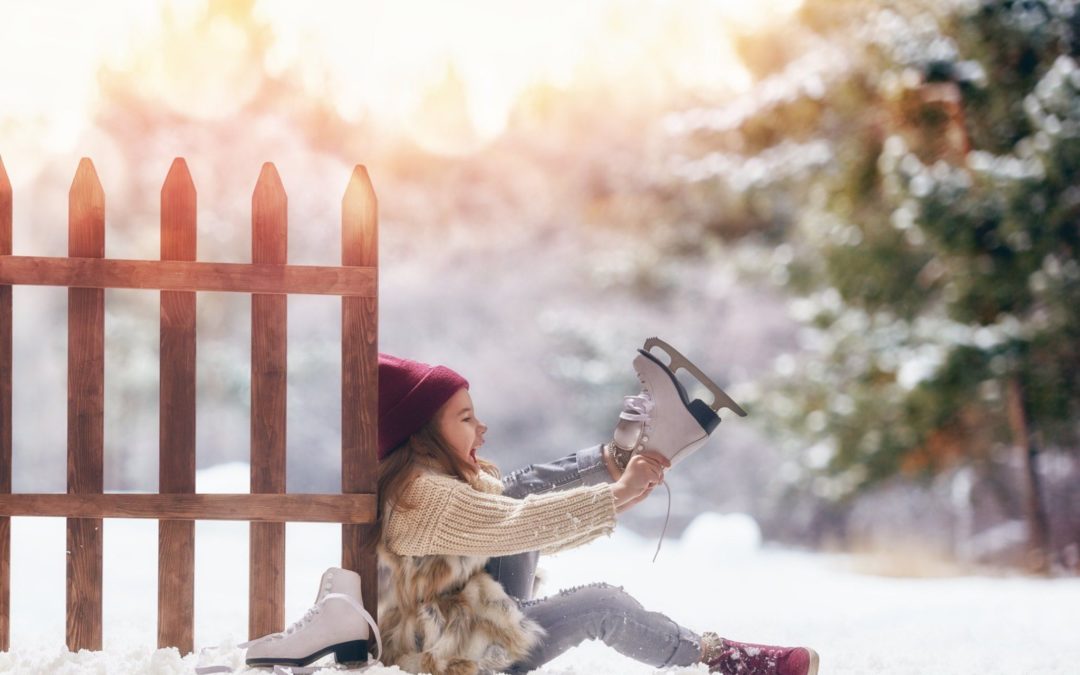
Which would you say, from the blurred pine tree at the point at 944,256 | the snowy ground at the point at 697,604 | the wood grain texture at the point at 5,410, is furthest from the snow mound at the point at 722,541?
the wood grain texture at the point at 5,410

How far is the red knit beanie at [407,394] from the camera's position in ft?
6.91

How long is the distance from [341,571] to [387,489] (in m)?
0.18

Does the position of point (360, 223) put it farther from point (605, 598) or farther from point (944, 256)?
point (944, 256)

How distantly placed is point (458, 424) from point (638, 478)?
1.22ft

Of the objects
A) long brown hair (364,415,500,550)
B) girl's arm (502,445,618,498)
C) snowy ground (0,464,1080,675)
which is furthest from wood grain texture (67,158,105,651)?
girl's arm (502,445,618,498)

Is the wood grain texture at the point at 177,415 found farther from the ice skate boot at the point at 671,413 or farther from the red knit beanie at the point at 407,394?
the ice skate boot at the point at 671,413

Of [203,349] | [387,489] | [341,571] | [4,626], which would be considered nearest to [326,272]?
[387,489]

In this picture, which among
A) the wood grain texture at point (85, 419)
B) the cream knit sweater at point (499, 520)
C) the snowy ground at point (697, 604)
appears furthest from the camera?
the snowy ground at point (697, 604)

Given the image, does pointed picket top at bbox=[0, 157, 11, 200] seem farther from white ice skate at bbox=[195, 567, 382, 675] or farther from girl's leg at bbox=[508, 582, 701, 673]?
girl's leg at bbox=[508, 582, 701, 673]

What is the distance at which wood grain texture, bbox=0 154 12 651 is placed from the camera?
2.22 meters

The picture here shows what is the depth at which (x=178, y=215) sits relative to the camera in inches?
86.5

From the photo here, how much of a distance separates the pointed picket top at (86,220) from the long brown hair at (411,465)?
29.5 inches

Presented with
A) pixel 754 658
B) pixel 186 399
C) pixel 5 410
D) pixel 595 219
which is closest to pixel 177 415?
pixel 186 399

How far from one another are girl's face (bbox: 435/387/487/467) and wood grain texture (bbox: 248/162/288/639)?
340 mm
